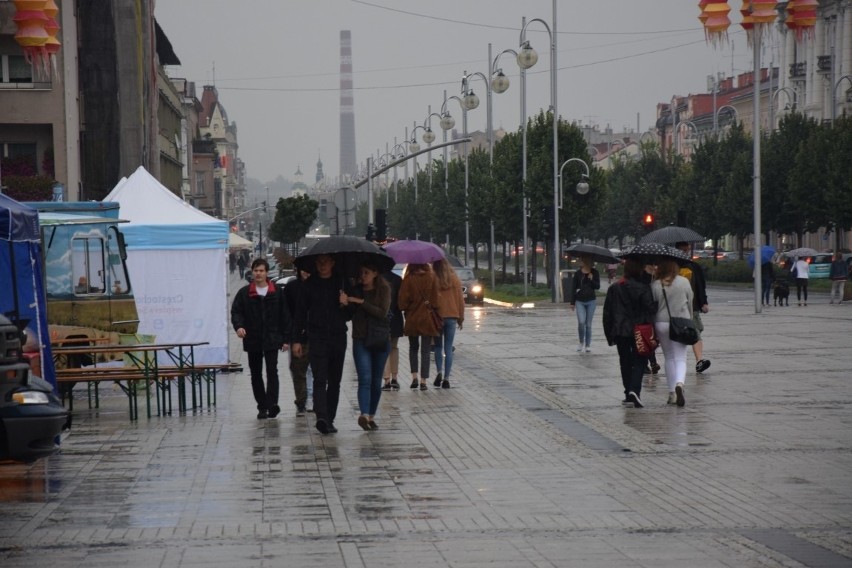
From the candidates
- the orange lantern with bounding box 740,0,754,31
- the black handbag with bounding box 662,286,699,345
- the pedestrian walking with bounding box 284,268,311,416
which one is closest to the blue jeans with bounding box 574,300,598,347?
the black handbag with bounding box 662,286,699,345

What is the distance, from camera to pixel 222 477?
11.8 m

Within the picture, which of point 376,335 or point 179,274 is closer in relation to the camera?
point 376,335

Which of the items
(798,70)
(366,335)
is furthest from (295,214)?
(366,335)

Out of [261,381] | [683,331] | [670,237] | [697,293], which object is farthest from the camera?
[670,237]

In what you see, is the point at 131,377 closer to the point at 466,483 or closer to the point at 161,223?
the point at 466,483

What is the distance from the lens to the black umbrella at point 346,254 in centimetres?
1425

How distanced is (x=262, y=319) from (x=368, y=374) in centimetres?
199

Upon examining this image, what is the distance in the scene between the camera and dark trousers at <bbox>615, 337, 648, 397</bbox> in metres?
16.5

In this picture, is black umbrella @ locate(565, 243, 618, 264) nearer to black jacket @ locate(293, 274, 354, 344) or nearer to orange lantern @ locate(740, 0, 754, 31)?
black jacket @ locate(293, 274, 354, 344)

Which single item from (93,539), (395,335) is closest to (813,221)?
(395,335)

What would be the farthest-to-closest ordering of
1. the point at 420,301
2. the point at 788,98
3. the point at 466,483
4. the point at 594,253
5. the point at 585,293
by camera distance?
the point at 788,98
the point at 585,293
the point at 594,253
the point at 420,301
the point at 466,483

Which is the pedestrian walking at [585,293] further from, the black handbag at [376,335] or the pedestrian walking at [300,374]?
the black handbag at [376,335]

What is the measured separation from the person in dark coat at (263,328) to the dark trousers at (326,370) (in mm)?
1500

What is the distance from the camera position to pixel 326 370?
1449 centimetres
